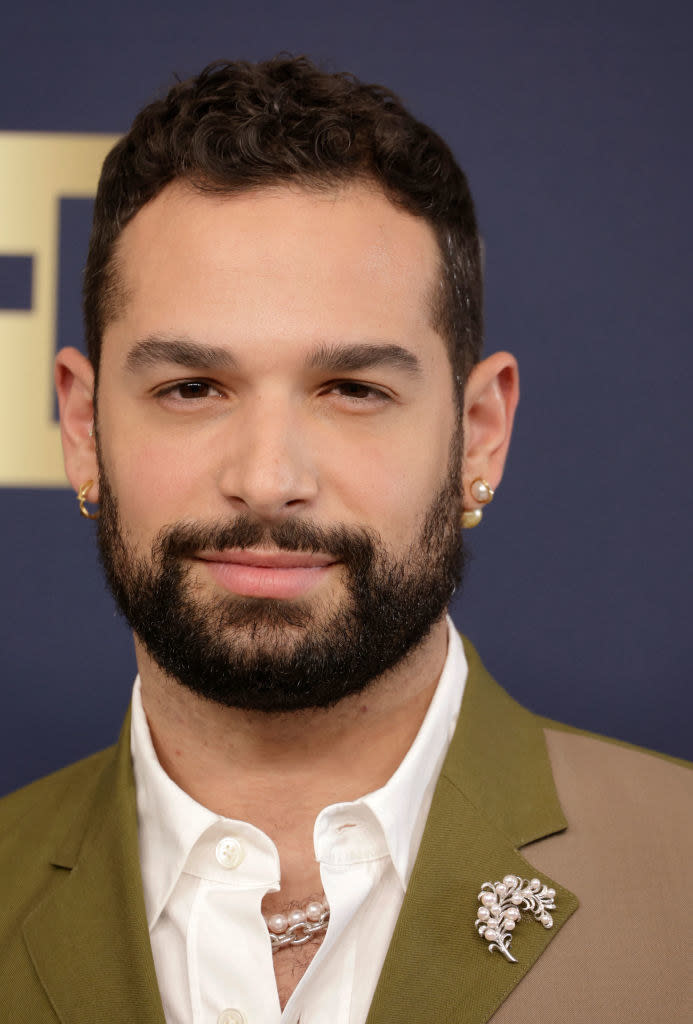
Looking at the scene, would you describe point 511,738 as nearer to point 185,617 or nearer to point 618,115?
point 185,617

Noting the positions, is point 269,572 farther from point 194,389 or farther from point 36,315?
point 36,315

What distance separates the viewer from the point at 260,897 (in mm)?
1708

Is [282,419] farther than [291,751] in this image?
No

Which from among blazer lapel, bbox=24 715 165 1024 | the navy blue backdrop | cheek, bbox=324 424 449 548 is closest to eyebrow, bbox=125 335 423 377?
cheek, bbox=324 424 449 548

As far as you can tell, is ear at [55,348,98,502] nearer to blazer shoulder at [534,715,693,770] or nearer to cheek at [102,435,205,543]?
cheek at [102,435,205,543]

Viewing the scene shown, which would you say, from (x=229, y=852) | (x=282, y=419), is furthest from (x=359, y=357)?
(x=229, y=852)

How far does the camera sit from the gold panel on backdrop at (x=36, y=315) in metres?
2.79

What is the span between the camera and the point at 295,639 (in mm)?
1688

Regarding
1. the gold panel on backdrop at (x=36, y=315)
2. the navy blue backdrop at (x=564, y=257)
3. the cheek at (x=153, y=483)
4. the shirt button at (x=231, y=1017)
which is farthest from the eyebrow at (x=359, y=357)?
the gold panel on backdrop at (x=36, y=315)

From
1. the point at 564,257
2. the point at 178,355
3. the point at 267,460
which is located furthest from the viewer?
the point at 564,257

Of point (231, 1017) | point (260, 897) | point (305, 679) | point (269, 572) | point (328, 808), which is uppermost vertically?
point (269, 572)

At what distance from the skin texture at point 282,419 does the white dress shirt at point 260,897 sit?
5cm

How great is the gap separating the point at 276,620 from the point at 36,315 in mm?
1373

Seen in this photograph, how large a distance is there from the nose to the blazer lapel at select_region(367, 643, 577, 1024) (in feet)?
1.45
